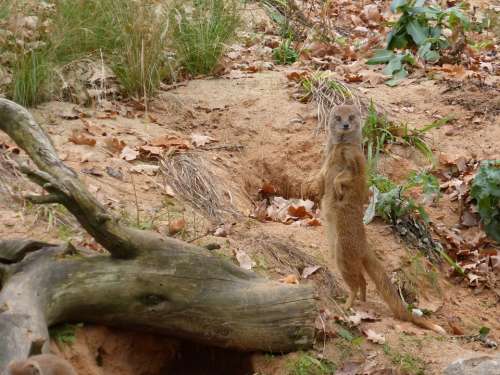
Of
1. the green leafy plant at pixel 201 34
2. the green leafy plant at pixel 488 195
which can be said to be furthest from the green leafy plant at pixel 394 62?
the green leafy plant at pixel 488 195

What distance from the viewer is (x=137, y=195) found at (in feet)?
21.1

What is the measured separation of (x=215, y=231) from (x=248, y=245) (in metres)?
0.28

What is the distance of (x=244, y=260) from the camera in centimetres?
589

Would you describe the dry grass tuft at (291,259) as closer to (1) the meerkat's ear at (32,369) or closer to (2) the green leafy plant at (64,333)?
(2) the green leafy plant at (64,333)

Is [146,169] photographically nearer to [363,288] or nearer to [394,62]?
[363,288]

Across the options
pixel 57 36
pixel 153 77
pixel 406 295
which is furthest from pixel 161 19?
pixel 406 295

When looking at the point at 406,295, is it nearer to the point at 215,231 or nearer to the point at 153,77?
the point at 215,231

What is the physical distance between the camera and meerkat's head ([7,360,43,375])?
12.2ft

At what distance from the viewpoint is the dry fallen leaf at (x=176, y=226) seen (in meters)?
6.00

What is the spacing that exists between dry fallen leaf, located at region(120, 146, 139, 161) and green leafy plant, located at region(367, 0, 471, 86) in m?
3.39

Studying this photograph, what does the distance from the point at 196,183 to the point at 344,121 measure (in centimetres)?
130

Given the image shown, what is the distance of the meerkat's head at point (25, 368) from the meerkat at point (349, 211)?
272 centimetres

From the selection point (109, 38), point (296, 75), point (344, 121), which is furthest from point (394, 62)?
point (109, 38)

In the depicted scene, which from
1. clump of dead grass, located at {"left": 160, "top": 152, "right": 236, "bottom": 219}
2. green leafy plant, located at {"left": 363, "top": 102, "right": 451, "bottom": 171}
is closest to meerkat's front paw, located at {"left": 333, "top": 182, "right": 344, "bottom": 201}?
clump of dead grass, located at {"left": 160, "top": 152, "right": 236, "bottom": 219}
